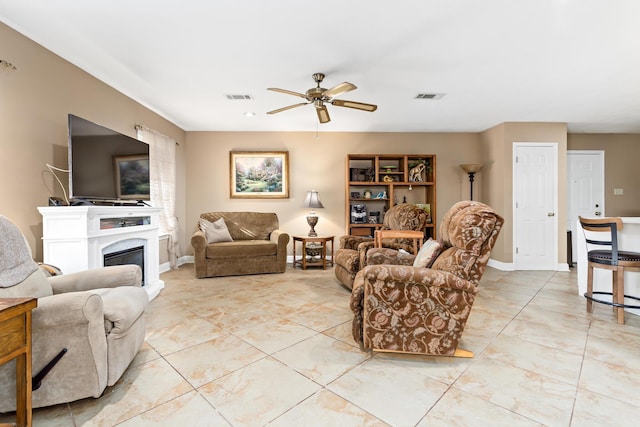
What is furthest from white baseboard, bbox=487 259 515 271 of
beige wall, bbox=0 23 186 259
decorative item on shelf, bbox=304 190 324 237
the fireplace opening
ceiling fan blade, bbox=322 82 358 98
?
beige wall, bbox=0 23 186 259

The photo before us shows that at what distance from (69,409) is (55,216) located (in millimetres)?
1512

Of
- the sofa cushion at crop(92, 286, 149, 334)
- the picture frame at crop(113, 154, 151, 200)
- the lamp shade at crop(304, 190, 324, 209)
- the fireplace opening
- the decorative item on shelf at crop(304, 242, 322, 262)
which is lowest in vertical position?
the decorative item on shelf at crop(304, 242, 322, 262)

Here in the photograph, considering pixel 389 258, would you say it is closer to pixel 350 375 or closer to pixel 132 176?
pixel 350 375

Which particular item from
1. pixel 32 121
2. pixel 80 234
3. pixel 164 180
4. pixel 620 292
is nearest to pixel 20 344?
pixel 80 234

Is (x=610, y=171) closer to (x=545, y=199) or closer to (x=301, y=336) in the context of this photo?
(x=545, y=199)

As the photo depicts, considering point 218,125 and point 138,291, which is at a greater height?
point 218,125

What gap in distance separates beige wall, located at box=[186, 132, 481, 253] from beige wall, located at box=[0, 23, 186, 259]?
2.26 m

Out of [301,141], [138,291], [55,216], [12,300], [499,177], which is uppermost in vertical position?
[301,141]

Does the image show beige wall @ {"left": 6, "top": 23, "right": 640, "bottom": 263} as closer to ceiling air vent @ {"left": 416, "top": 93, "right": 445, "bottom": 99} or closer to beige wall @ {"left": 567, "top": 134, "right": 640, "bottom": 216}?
beige wall @ {"left": 567, "top": 134, "right": 640, "bottom": 216}

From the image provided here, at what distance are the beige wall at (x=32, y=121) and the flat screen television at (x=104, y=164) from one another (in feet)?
0.91

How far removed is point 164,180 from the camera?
4246 millimetres

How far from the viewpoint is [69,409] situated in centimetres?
139

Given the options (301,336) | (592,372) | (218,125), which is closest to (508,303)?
(592,372)

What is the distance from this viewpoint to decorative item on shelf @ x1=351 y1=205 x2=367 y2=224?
5.03 metres
